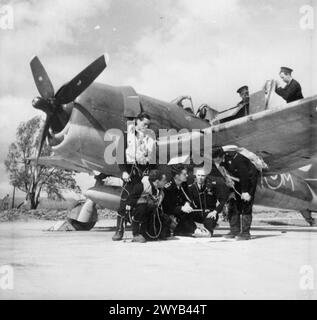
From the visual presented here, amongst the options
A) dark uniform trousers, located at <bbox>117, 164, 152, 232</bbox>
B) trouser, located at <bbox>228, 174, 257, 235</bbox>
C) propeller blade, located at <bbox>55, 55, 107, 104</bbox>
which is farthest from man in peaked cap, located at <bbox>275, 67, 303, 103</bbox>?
propeller blade, located at <bbox>55, 55, 107, 104</bbox>

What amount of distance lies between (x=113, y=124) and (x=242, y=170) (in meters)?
2.87

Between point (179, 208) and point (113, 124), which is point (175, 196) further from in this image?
point (113, 124)

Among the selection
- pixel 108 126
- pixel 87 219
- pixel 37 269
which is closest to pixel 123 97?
pixel 108 126

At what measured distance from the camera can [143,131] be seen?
518 cm

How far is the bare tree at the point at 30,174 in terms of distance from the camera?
22611 millimetres

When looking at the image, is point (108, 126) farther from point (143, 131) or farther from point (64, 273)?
point (64, 273)

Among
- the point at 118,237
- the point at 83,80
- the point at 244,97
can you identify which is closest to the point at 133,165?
the point at 118,237

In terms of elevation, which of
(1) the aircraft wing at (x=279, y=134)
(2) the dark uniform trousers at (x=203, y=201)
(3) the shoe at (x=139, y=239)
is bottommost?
(3) the shoe at (x=139, y=239)

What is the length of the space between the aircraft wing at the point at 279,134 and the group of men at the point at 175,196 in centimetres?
158

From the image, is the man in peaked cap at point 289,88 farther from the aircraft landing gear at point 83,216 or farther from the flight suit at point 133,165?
the aircraft landing gear at point 83,216

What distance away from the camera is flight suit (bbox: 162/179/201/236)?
5.64m

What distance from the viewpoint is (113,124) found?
750cm

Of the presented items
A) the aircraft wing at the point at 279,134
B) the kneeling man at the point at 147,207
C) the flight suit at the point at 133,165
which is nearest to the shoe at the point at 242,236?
the kneeling man at the point at 147,207
